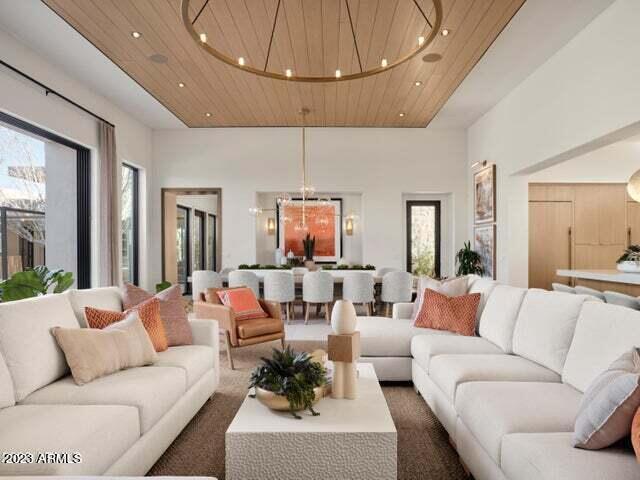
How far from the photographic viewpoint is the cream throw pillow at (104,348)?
2283 millimetres

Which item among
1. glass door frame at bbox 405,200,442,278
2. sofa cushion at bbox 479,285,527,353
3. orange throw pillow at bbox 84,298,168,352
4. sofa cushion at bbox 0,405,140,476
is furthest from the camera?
glass door frame at bbox 405,200,442,278

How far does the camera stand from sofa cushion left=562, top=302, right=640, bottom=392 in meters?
1.96

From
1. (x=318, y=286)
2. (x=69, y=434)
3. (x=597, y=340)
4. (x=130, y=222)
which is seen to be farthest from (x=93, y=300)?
(x=130, y=222)

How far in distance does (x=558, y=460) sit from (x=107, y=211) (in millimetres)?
6195

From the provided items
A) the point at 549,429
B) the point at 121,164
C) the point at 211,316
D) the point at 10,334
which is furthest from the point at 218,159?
the point at 549,429

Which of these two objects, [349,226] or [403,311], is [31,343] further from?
[349,226]

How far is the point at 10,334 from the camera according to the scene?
2086 millimetres

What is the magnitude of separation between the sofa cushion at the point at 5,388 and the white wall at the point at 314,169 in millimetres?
6029

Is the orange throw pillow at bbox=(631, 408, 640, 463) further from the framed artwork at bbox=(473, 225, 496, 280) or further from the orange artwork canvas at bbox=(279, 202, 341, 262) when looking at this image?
the orange artwork canvas at bbox=(279, 202, 341, 262)

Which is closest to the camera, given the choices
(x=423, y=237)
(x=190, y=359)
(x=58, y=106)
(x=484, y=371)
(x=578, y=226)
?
(x=484, y=371)

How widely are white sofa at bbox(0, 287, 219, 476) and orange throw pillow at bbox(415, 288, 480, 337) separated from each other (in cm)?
199

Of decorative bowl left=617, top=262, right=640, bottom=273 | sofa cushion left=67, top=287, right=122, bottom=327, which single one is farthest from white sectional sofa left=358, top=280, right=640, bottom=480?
sofa cushion left=67, top=287, right=122, bottom=327

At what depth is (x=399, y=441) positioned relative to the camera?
2.56m

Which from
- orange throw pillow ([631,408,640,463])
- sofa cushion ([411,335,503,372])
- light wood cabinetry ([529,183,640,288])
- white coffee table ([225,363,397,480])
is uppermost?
light wood cabinetry ([529,183,640,288])
